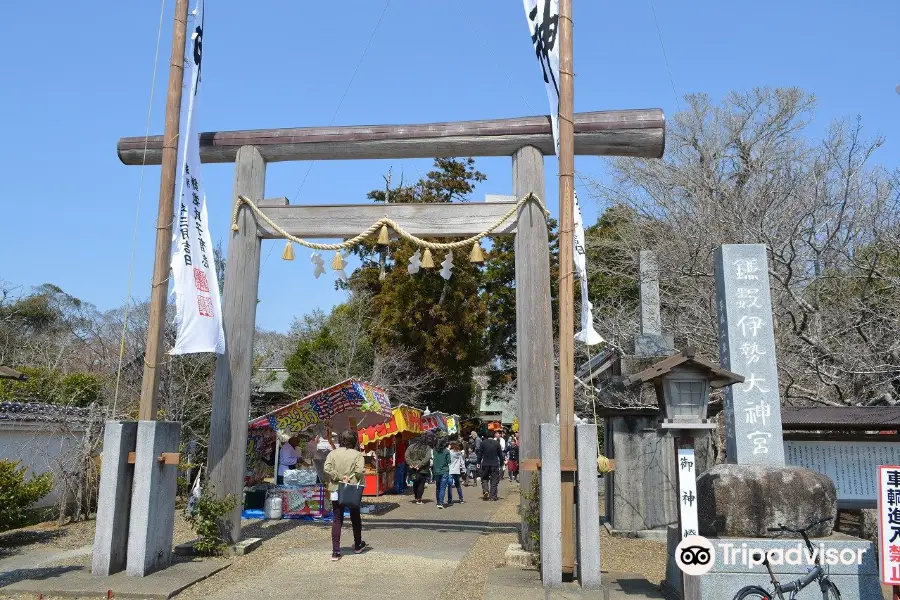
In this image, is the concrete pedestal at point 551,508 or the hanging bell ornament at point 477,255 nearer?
the concrete pedestal at point 551,508

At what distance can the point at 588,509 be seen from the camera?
750cm

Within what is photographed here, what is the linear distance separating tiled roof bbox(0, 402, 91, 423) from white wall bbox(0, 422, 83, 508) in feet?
0.55

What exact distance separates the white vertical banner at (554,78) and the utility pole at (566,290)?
3.8 inches

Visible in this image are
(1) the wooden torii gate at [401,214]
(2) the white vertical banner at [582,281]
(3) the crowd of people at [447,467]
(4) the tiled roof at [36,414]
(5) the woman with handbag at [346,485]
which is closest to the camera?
(2) the white vertical banner at [582,281]

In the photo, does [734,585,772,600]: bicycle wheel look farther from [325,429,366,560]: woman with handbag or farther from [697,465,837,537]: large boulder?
[325,429,366,560]: woman with handbag

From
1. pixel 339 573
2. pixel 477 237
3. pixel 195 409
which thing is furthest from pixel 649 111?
pixel 195 409

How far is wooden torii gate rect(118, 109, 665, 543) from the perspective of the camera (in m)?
9.36

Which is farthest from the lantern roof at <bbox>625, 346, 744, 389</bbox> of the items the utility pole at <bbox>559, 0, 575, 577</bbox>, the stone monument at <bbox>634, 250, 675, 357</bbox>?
the stone monument at <bbox>634, 250, 675, 357</bbox>

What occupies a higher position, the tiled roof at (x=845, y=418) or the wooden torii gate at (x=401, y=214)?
the wooden torii gate at (x=401, y=214)

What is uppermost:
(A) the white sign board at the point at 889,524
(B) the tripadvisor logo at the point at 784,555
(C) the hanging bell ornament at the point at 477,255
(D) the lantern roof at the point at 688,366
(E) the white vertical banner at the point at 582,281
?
(C) the hanging bell ornament at the point at 477,255

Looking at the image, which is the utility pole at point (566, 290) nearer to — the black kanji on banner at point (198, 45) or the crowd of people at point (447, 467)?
the black kanji on banner at point (198, 45)

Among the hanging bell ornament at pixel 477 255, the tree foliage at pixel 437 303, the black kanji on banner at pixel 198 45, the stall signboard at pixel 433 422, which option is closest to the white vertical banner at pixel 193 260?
the black kanji on banner at pixel 198 45

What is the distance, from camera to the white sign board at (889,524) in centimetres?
605

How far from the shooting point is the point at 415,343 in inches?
1066
